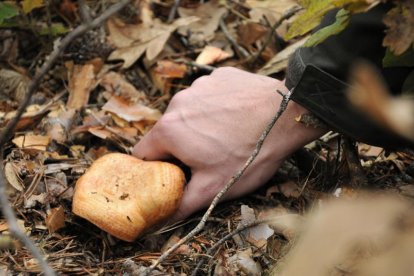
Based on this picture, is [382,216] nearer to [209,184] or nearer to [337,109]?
[337,109]

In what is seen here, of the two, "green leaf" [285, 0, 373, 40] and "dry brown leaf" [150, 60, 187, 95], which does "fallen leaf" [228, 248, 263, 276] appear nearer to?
"green leaf" [285, 0, 373, 40]

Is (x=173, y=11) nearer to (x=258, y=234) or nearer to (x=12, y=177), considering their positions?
(x=12, y=177)

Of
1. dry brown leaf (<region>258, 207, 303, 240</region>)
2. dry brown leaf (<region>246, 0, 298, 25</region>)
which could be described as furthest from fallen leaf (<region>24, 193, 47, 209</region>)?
dry brown leaf (<region>246, 0, 298, 25</region>)

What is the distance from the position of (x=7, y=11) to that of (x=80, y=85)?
513 mm

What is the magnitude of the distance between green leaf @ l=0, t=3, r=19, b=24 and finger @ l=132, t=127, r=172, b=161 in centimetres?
98

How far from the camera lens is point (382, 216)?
1.70 feet

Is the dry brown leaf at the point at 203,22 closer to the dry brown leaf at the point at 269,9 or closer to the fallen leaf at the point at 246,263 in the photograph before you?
the dry brown leaf at the point at 269,9

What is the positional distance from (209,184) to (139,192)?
0.27 meters

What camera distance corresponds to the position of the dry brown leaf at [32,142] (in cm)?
233

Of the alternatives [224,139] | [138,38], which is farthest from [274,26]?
[224,139]

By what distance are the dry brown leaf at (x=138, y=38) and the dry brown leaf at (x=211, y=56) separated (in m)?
0.23

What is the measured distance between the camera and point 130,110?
2732mm

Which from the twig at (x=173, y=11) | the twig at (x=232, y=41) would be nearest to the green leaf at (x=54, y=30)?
the twig at (x=173, y=11)

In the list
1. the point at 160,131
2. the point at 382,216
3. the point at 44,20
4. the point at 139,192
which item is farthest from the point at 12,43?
the point at 382,216
